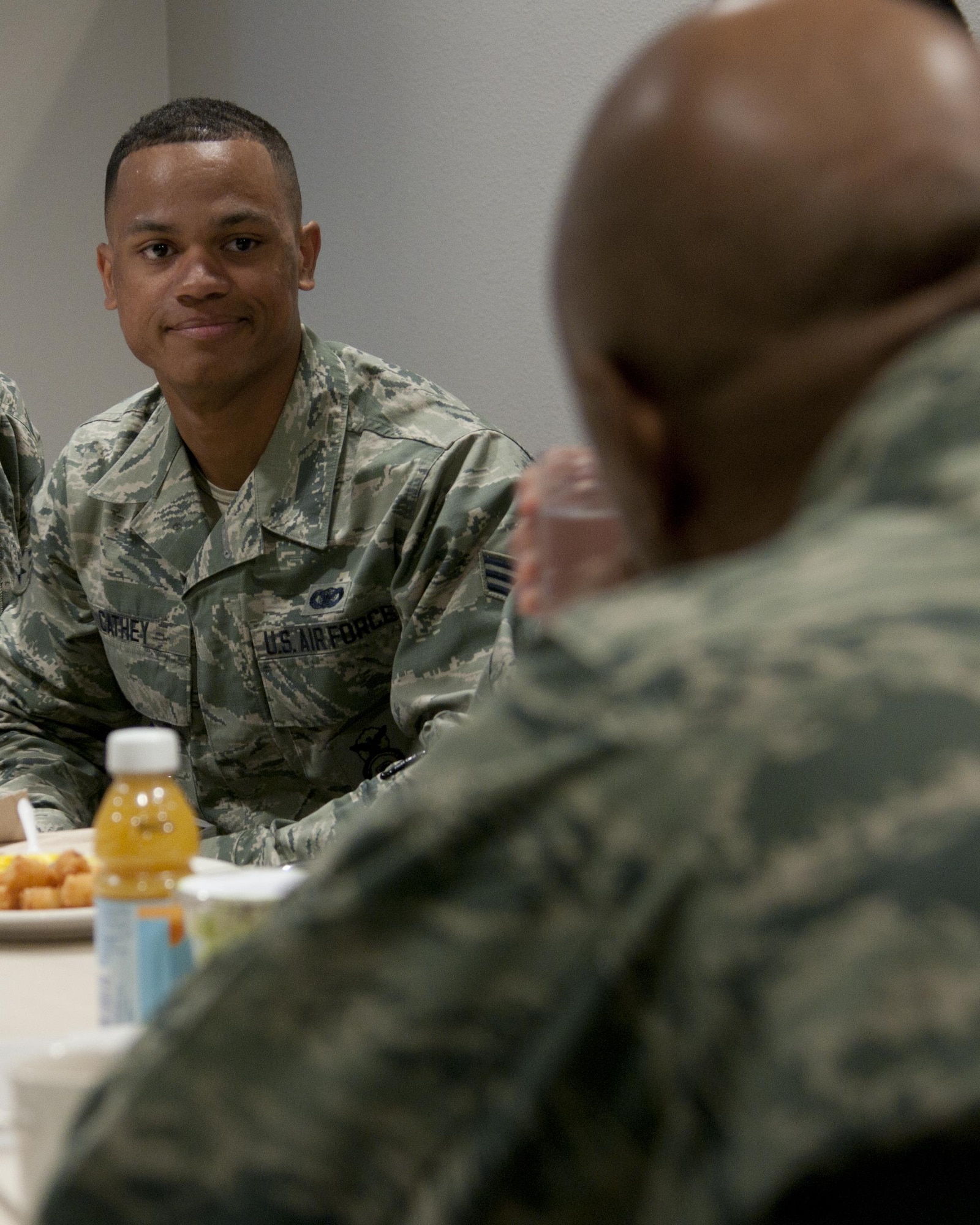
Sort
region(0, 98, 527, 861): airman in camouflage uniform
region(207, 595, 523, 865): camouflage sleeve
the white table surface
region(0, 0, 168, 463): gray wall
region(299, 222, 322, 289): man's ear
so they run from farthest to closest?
region(0, 0, 168, 463): gray wall, region(299, 222, 322, 289): man's ear, region(0, 98, 527, 861): airman in camouflage uniform, region(207, 595, 523, 865): camouflage sleeve, the white table surface

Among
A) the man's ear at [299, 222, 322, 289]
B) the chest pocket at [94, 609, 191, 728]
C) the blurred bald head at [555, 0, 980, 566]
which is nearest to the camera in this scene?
the blurred bald head at [555, 0, 980, 566]

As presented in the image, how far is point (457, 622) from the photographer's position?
1.61 meters

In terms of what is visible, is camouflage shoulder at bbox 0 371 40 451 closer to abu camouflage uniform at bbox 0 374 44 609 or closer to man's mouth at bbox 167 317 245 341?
abu camouflage uniform at bbox 0 374 44 609

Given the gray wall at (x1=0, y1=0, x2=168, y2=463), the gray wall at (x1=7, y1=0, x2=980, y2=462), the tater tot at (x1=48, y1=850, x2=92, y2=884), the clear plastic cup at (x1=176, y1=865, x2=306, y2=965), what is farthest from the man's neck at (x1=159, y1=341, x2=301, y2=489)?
the gray wall at (x1=0, y1=0, x2=168, y2=463)

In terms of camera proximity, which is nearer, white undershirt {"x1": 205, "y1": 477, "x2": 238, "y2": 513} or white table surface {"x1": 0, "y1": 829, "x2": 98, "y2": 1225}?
white table surface {"x1": 0, "y1": 829, "x2": 98, "y2": 1225}

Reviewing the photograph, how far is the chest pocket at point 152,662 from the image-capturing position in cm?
182

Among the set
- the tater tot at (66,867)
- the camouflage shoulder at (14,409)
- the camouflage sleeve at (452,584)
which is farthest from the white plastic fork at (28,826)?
the camouflage shoulder at (14,409)

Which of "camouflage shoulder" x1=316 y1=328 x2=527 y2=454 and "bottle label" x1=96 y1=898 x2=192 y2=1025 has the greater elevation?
"camouflage shoulder" x1=316 y1=328 x2=527 y2=454

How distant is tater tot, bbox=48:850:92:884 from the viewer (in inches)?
42.8

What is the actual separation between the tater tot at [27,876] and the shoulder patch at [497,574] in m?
0.67

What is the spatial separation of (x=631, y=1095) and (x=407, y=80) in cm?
251

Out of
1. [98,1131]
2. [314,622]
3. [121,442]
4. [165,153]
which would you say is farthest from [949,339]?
[121,442]

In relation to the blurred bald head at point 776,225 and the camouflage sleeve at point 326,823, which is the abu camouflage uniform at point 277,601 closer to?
the camouflage sleeve at point 326,823

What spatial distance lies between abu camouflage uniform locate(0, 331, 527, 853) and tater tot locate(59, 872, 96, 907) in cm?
54
